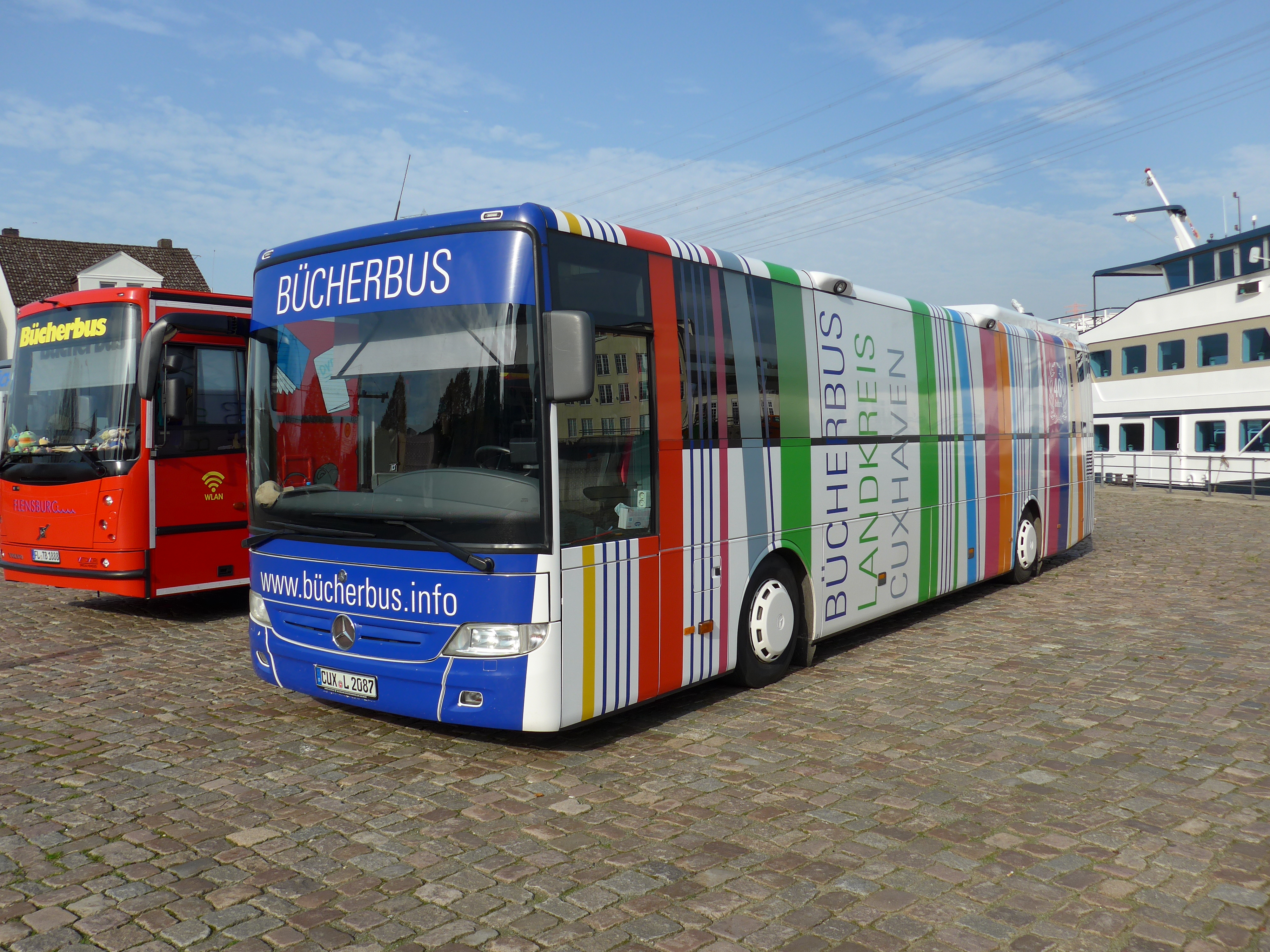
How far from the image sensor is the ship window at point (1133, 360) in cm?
3088

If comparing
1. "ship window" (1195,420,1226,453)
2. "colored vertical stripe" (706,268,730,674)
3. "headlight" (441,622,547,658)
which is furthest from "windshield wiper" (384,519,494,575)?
"ship window" (1195,420,1226,453)

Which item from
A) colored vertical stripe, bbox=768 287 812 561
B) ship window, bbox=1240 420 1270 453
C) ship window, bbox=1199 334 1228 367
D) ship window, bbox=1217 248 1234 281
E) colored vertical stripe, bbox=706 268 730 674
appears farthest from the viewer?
ship window, bbox=1217 248 1234 281

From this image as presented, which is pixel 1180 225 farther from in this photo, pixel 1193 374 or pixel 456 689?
pixel 456 689

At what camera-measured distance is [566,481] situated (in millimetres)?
5250

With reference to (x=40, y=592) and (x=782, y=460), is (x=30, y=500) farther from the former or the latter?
(x=782, y=460)

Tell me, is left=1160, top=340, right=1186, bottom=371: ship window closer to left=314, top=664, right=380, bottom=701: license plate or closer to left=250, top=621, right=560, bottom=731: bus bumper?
left=250, top=621, right=560, bottom=731: bus bumper

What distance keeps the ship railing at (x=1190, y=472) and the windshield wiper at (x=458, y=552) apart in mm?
24927

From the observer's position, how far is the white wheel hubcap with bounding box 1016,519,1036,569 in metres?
11.8

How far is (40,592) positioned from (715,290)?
386 inches

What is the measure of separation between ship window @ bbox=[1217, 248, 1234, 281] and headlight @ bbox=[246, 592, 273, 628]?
2926 centimetres

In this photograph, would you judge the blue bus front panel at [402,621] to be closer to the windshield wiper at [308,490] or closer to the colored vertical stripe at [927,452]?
the windshield wiper at [308,490]

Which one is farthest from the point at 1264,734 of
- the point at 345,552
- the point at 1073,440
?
the point at 1073,440

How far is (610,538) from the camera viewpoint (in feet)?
18.2

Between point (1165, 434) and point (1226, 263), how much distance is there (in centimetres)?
512
